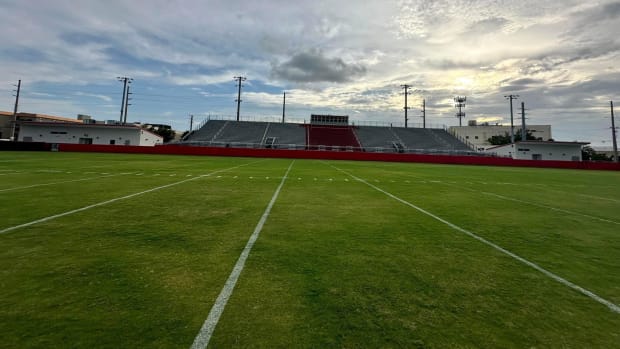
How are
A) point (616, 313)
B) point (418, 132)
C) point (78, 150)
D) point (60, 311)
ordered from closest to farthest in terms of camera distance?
1. point (60, 311)
2. point (616, 313)
3. point (78, 150)
4. point (418, 132)

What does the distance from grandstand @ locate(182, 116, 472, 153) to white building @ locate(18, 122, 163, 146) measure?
9.66 m

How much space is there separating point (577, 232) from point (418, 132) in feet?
207

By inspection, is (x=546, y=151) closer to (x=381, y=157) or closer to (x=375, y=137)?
(x=375, y=137)

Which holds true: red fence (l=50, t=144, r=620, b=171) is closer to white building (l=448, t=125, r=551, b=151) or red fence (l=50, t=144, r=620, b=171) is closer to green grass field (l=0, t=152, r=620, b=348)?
green grass field (l=0, t=152, r=620, b=348)

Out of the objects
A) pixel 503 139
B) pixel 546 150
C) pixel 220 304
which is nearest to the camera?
pixel 220 304

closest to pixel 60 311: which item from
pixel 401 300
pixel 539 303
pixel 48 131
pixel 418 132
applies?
pixel 401 300

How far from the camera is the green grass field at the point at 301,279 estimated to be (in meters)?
2.29

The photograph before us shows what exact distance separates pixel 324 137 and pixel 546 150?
4091 centimetres

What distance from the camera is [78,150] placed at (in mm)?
38156

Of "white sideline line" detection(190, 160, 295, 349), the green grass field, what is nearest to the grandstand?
the green grass field

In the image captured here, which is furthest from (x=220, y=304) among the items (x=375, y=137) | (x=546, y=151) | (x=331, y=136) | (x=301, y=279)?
(x=546, y=151)

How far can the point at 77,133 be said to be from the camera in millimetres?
47344

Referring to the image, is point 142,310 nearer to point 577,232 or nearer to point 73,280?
point 73,280

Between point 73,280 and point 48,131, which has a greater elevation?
point 48,131
